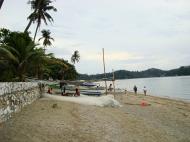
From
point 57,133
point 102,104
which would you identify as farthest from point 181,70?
point 57,133

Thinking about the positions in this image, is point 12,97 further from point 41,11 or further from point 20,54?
point 41,11

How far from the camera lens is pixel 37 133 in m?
10.8

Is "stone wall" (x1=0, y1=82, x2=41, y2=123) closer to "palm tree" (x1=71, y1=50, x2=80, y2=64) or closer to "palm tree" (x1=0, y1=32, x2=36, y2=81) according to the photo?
"palm tree" (x1=0, y1=32, x2=36, y2=81)

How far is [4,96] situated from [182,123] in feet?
34.8

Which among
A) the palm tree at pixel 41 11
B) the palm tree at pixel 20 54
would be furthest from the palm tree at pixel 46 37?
the palm tree at pixel 20 54

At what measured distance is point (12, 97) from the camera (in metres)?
12.9

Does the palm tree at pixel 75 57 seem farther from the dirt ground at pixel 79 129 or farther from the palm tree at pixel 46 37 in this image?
the dirt ground at pixel 79 129

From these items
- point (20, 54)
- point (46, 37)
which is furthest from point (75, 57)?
point (20, 54)

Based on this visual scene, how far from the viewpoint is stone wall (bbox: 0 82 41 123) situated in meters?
11.5

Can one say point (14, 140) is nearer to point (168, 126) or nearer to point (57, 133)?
point (57, 133)

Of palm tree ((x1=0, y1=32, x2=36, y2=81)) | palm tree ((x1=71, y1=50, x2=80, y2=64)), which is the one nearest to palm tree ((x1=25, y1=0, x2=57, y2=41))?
palm tree ((x1=0, y1=32, x2=36, y2=81))

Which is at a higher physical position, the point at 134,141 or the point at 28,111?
the point at 28,111

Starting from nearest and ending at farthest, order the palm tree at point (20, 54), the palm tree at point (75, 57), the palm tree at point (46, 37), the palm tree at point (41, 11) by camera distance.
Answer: the palm tree at point (20, 54) → the palm tree at point (41, 11) → the palm tree at point (46, 37) → the palm tree at point (75, 57)

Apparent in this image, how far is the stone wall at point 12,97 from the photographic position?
452 inches
